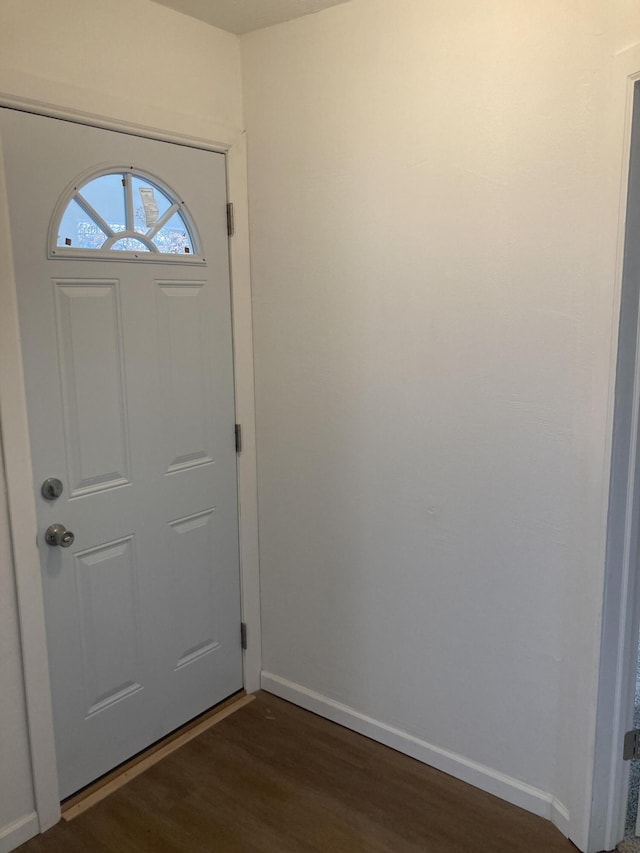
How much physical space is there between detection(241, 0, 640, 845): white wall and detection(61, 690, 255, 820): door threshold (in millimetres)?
339

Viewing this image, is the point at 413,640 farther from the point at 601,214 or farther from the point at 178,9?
the point at 178,9

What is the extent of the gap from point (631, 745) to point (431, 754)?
0.65 metres

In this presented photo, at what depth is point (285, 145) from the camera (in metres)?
2.31

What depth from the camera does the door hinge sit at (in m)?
1.89

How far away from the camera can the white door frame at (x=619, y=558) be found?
161 centimetres

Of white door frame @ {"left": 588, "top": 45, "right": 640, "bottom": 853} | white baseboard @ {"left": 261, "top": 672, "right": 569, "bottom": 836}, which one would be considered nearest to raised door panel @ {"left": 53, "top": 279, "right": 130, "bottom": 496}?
white baseboard @ {"left": 261, "top": 672, "right": 569, "bottom": 836}

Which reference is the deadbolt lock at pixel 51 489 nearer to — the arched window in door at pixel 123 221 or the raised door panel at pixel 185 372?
the raised door panel at pixel 185 372

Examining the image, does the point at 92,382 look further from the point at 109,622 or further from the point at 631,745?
the point at 631,745

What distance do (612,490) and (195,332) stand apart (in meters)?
1.39

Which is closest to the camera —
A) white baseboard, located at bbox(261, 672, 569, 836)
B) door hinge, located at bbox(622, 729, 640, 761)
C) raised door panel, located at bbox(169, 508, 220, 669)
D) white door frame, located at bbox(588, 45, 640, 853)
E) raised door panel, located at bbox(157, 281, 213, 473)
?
white door frame, located at bbox(588, 45, 640, 853)

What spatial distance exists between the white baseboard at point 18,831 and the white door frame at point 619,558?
1.58m

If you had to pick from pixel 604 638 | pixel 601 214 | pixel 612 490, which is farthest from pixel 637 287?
pixel 604 638

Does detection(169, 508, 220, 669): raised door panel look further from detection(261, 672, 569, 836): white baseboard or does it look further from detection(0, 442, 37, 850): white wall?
detection(0, 442, 37, 850): white wall

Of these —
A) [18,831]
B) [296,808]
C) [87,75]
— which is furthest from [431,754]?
[87,75]
